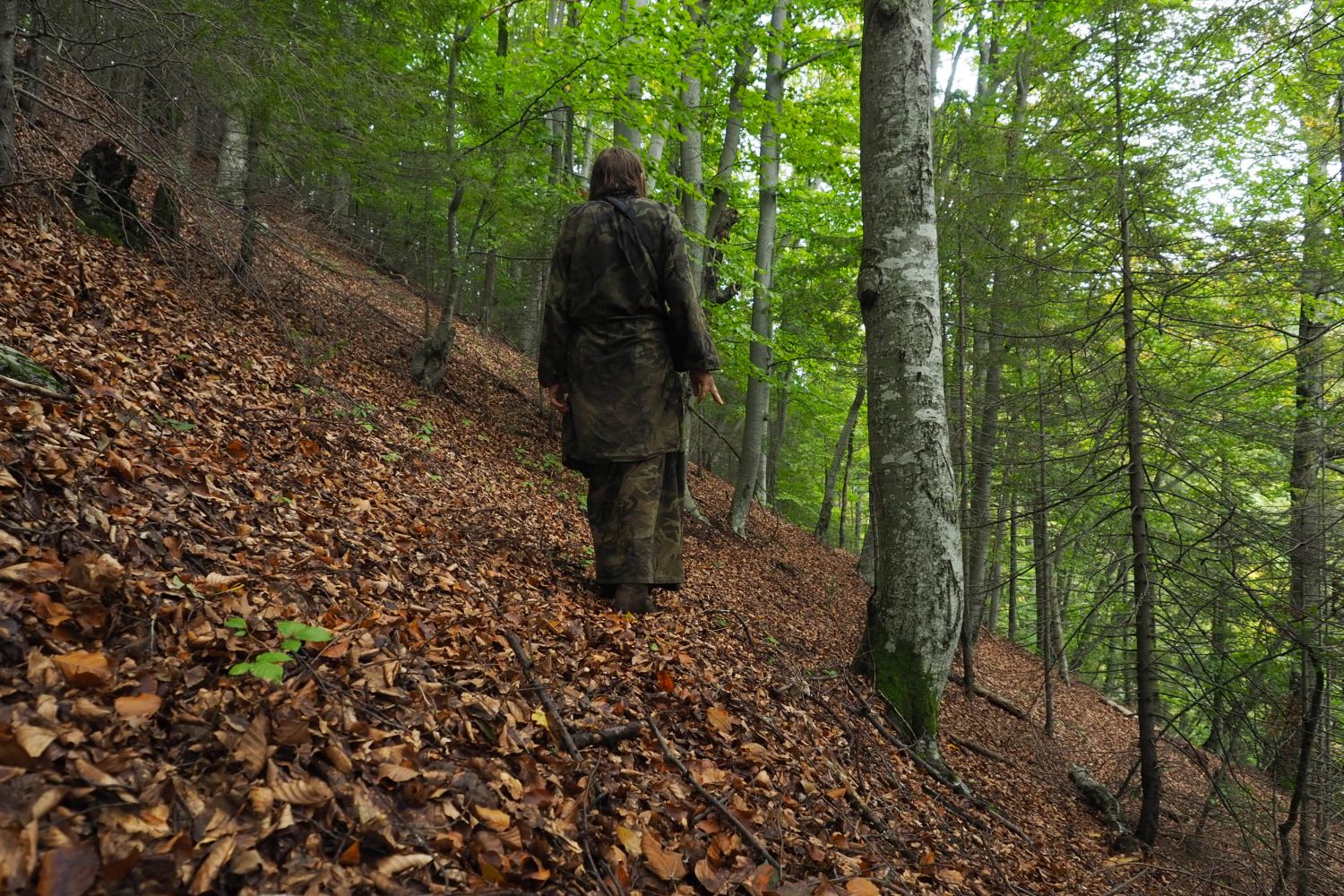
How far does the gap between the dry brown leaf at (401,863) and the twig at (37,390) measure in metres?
2.89

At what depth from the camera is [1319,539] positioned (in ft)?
15.6

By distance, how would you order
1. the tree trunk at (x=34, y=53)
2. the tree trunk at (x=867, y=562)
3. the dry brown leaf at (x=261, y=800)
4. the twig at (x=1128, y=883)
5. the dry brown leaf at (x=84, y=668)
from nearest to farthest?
1. the dry brown leaf at (x=261, y=800)
2. the dry brown leaf at (x=84, y=668)
3. the twig at (x=1128, y=883)
4. the tree trunk at (x=34, y=53)
5. the tree trunk at (x=867, y=562)

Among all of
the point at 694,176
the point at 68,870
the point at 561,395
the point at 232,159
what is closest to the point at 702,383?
the point at 561,395

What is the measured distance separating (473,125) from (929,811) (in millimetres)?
8077

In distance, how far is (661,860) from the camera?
199cm

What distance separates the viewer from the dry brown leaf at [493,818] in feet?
5.96

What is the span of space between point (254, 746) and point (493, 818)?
669 mm

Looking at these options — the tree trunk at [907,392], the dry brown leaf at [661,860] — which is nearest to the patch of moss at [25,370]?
the dry brown leaf at [661,860]

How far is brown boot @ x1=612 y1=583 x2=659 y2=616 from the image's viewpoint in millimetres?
3840

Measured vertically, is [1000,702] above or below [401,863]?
below

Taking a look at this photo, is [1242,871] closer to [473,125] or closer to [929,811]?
[929,811]

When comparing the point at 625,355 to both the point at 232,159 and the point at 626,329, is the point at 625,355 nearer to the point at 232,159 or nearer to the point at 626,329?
the point at 626,329

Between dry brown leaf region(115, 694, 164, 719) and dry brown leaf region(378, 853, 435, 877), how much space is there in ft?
2.35

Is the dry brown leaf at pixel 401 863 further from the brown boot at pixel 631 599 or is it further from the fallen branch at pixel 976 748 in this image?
the fallen branch at pixel 976 748
